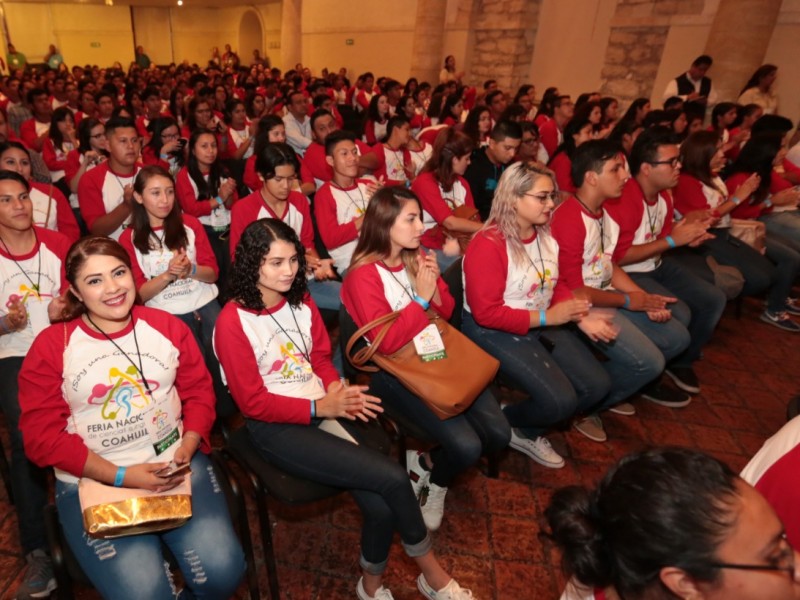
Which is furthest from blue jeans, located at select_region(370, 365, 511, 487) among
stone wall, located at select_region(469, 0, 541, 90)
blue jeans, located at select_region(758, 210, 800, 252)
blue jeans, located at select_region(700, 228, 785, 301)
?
stone wall, located at select_region(469, 0, 541, 90)

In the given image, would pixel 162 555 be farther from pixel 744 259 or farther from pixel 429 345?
pixel 744 259

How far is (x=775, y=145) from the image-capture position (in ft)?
14.7

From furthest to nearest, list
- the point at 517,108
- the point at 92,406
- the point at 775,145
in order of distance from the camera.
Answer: the point at 517,108, the point at 775,145, the point at 92,406

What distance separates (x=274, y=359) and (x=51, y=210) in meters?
2.11

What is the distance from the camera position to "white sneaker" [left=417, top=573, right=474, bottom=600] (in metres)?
2.13

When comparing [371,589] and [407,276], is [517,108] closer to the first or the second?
[407,276]

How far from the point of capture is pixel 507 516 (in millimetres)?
2672

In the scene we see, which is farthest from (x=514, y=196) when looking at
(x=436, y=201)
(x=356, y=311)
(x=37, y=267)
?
(x=37, y=267)

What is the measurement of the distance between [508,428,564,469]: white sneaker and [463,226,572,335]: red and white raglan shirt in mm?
726

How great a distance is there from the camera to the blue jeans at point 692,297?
Answer: 379 cm

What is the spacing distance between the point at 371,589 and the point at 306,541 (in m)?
0.49

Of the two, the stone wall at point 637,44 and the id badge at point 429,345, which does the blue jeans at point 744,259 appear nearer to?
the id badge at point 429,345

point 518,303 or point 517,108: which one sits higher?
point 517,108

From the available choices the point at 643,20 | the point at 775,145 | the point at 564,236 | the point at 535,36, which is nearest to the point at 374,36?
the point at 535,36
